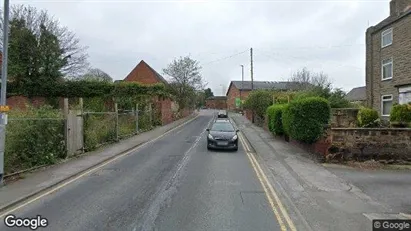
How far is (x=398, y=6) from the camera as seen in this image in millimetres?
28906

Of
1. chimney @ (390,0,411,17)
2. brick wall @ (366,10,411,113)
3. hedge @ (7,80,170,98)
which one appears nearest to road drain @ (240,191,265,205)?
brick wall @ (366,10,411,113)

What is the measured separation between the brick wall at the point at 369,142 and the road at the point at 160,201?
4.14 metres

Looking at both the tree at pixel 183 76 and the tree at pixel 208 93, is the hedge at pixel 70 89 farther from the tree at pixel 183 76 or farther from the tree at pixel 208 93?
the tree at pixel 208 93

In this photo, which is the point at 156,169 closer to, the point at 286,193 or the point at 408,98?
the point at 286,193

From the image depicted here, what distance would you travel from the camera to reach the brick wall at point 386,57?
80.1ft

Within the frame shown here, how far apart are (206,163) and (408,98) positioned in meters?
15.6

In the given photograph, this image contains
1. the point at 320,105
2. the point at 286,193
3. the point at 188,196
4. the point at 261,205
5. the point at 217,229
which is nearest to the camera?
the point at 217,229

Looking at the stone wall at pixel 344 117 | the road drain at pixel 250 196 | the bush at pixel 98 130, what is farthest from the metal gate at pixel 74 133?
the stone wall at pixel 344 117

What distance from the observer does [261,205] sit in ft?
26.6

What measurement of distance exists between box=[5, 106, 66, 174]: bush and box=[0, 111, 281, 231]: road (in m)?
2.17

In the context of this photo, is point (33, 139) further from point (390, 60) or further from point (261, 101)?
point (261, 101)

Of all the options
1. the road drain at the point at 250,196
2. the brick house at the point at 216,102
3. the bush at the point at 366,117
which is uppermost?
the brick house at the point at 216,102

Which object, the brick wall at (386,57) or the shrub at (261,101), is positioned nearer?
the brick wall at (386,57)

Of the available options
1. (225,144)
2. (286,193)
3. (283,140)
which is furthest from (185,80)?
(286,193)
